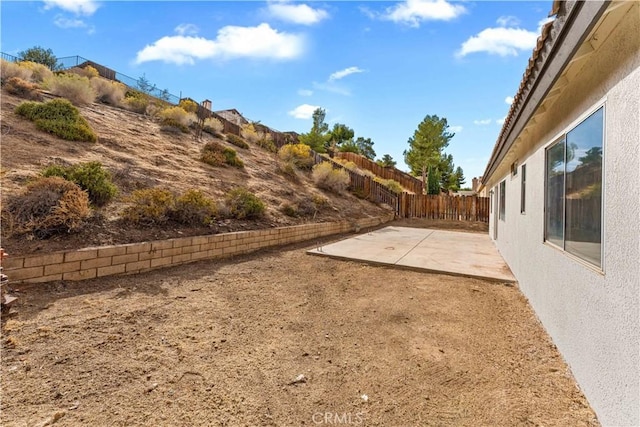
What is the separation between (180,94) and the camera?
19.9 meters

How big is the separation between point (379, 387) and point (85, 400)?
7.23 feet

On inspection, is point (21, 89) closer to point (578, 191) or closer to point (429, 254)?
point (429, 254)

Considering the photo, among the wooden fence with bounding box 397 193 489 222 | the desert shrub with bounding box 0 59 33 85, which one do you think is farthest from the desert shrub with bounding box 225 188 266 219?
the wooden fence with bounding box 397 193 489 222

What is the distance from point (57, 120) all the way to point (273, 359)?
376 inches

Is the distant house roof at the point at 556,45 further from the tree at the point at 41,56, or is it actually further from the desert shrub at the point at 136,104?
the tree at the point at 41,56

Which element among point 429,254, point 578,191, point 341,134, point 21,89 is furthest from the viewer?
point 341,134

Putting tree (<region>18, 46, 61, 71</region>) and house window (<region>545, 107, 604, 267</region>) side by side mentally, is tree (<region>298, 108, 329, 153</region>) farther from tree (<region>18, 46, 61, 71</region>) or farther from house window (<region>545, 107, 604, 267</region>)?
house window (<region>545, 107, 604, 267</region>)

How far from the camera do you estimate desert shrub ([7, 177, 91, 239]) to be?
4156mm

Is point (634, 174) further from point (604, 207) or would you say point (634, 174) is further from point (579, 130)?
point (579, 130)

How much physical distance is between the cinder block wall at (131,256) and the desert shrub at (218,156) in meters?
4.49

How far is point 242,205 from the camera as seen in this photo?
776 cm

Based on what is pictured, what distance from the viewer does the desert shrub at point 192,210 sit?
20.5ft

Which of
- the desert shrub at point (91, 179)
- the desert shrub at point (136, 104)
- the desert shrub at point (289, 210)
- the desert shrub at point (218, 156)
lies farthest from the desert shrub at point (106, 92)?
the desert shrub at point (289, 210)
